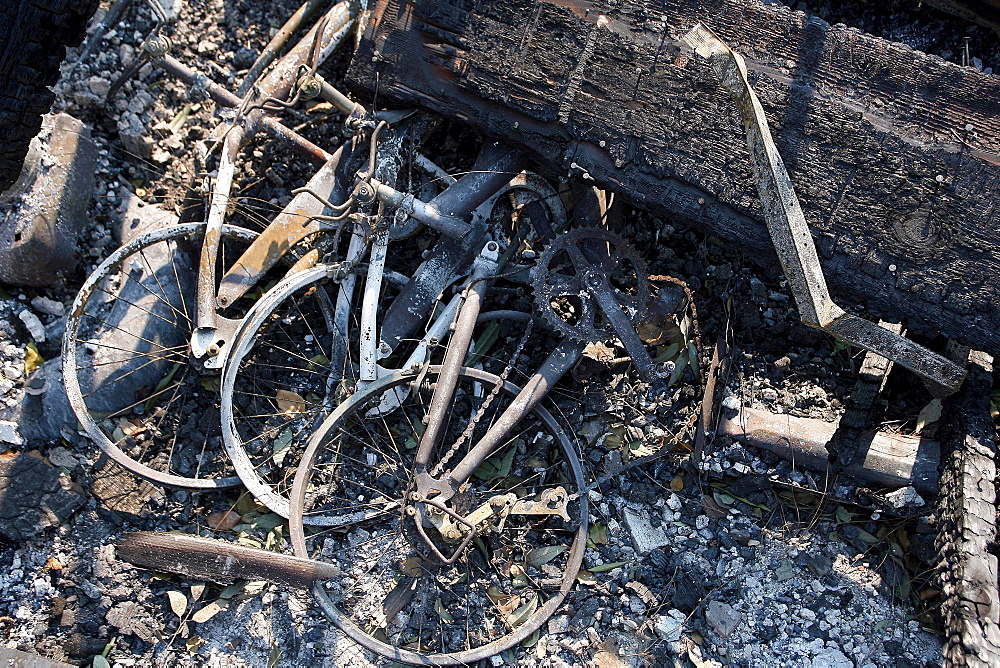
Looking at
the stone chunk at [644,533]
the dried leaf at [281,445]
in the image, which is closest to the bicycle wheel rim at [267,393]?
the dried leaf at [281,445]

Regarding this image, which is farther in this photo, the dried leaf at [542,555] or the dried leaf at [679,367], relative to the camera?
the dried leaf at [679,367]

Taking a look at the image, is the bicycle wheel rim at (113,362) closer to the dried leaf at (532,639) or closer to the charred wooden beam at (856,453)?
the dried leaf at (532,639)

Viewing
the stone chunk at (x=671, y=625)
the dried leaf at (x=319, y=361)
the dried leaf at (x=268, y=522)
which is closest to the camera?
the stone chunk at (x=671, y=625)

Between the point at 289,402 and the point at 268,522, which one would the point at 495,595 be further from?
the point at 289,402

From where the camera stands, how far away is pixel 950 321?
351 centimetres

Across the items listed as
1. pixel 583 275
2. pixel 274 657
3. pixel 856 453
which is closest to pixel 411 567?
pixel 274 657

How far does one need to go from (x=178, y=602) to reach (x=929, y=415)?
4.50m

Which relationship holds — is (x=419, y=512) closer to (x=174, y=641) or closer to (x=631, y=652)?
(x=631, y=652)

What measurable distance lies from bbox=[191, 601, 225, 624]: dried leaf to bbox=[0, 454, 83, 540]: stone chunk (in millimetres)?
981

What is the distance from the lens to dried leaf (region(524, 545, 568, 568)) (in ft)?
12.8

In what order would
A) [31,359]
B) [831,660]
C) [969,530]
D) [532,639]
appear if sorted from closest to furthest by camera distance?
1. [969,530]
2. [831,660]
3. [532,639]
4. [31,359]

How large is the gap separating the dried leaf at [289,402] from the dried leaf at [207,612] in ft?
3.91

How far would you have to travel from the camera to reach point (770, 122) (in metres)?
3.63

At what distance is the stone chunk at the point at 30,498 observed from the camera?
387cm
